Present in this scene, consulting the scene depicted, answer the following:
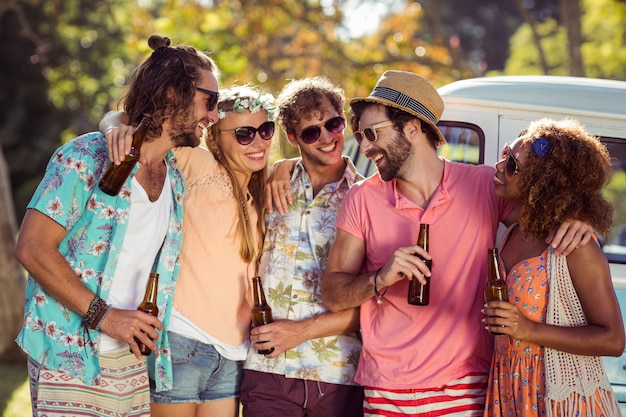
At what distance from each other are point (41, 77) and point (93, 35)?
2723 mm

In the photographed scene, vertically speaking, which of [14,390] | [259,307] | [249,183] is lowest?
[14,390]

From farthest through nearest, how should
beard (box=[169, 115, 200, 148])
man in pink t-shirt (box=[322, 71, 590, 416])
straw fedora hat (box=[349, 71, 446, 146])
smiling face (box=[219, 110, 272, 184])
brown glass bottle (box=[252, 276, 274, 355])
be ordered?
smiling face (box=[219, 110, 272, 184]) → brown glass bottle (box=[252, 276, 274, 355]) → beard (box=[169, 115, 200, 148]) → straw fedora hat (box=[349, 71, 446, 146]) → man in pink t-shirt (box=[322, 71, 590, 416])

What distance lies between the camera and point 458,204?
365cm

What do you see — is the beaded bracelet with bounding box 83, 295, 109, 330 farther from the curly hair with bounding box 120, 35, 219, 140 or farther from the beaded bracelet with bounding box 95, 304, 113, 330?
the curly hair with bounding box 120, 35, 219, 140

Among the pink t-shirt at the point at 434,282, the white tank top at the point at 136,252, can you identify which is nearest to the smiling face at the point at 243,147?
the white tank top at the point at 136,252

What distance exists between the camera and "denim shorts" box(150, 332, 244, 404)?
12.7ft

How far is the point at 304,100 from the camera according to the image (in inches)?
161

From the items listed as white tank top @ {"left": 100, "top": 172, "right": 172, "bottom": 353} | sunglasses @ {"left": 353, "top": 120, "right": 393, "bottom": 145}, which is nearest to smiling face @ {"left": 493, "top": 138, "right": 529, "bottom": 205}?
sunglasses @ {"left": 353, "top": 120, "right": 393, "bottom": 145}

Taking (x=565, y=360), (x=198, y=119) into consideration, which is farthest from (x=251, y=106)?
(x=565, y=360)

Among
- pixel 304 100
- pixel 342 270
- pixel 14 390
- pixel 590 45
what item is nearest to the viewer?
pixel 342 270

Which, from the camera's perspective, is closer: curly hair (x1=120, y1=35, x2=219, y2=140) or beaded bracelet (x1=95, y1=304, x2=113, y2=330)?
beaded bracelet (x1=95, y1=304, x2=113, y2=330)

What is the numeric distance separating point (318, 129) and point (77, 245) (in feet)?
4.23

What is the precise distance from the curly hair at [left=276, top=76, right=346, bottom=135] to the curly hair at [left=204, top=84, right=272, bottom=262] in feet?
0.30

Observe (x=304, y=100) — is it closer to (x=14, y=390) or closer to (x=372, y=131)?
(x=372, y=131)
